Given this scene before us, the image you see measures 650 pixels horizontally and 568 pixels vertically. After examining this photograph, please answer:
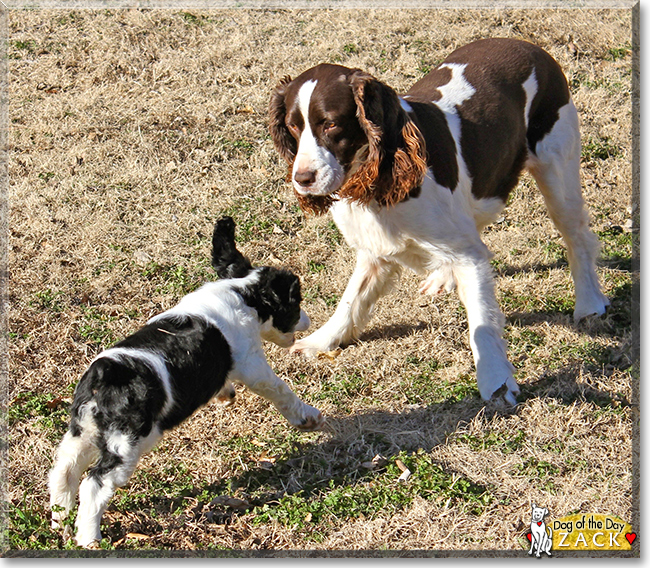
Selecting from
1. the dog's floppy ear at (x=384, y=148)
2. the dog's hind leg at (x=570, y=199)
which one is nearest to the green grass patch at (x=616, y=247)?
the dog's hind leg at (x=570, y=199)

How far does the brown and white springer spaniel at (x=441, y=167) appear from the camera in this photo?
3.70m

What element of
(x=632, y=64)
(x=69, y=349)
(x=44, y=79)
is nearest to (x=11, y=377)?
(x=69, y=349)

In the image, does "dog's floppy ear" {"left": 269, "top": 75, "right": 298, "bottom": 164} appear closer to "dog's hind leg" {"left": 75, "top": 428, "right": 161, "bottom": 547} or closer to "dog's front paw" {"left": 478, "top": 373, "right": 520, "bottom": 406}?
"dog's front paw" {"left": 478, "top": 373, "right": 520, "bottom": 406}

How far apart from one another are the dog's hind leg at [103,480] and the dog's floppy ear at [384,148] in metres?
1.63

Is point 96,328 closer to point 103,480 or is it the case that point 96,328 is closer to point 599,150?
point 103,480

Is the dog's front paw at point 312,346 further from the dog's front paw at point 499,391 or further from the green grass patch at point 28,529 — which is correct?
the green grass patch at point 28,529

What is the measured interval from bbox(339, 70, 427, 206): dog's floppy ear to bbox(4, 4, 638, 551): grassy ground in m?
1.29

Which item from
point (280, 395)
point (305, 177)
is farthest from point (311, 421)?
point (305, 177)

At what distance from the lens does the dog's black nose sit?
3605 mm

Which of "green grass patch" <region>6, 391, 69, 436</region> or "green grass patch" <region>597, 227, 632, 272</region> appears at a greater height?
"green grass patch" <region>6, 391, 69, 436</region>

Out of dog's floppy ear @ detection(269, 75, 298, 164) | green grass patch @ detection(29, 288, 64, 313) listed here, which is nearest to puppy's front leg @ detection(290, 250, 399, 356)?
dog's floppy ear @ detection(269, 75, 298, 164)

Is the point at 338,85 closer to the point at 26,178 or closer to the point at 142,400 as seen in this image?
the point at 142,400

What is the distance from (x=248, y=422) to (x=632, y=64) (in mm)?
6194

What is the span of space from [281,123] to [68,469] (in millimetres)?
2066
